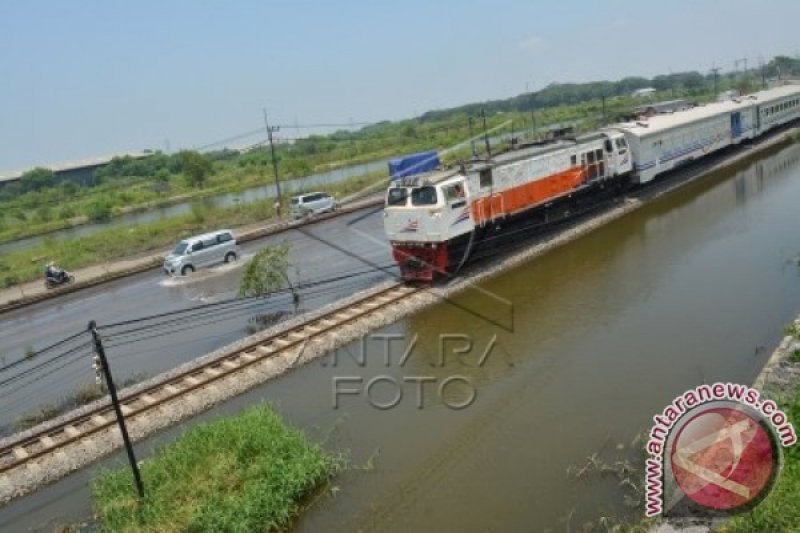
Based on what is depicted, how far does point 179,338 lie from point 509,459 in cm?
1262

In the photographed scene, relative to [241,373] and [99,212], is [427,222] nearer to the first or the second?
[241,373]

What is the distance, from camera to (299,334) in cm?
1711

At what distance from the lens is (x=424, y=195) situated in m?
19.9

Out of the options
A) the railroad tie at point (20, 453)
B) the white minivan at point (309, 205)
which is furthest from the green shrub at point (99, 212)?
the railroad tie at point (20, 453)

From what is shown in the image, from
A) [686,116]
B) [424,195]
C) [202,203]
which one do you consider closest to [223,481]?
[424,195]

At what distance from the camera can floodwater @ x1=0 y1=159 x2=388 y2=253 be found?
53125 millimetres

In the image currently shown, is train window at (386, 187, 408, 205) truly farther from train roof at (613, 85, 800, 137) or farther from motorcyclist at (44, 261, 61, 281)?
motorcyclist at (44, 261, 61, 281)

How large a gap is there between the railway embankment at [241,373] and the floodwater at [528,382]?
308 mm

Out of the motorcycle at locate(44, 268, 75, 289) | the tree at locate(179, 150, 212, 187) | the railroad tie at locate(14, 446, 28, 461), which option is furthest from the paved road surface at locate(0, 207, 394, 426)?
the tree at locate(179, 150, 212, 187)

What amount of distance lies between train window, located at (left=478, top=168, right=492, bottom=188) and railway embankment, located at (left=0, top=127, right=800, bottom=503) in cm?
272

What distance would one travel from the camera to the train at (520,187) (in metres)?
19.9

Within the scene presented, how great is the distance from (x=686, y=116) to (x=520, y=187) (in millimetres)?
17642

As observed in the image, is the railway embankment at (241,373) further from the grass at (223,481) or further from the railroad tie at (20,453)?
the grass at (223,481)

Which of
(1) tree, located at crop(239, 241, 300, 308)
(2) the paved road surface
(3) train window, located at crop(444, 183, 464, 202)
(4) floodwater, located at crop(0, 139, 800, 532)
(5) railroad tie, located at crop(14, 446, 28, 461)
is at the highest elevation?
(3) train window, located at crop(444, 183, 464, 202)
